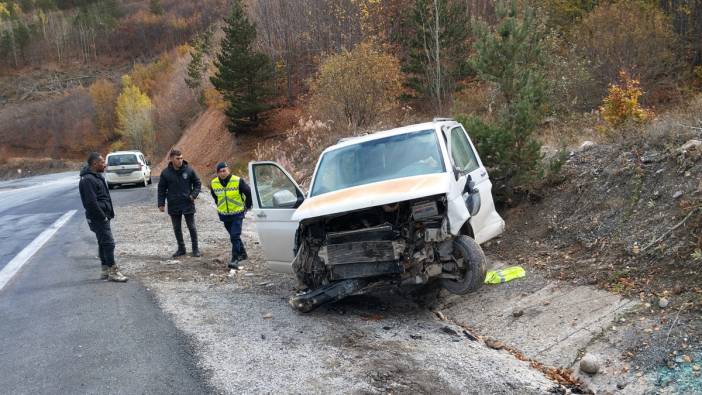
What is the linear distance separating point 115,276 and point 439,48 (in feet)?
72.3

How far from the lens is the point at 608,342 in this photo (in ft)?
15.8

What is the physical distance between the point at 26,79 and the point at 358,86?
125 metres

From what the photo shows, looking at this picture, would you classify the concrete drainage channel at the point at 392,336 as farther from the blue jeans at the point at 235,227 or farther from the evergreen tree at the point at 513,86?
the evergreen tree at the point at 513,86

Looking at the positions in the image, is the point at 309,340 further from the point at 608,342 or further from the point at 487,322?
the point at 608,342

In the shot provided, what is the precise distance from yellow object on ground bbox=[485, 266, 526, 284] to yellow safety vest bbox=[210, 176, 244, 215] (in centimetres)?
408

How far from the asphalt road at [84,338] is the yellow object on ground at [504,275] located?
3.66 metres

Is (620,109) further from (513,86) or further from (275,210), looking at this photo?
(275,210)

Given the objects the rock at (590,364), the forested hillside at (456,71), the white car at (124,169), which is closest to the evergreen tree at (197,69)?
the forested hillside at (456,71)

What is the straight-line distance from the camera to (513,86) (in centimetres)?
881

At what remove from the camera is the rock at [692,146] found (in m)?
6.97

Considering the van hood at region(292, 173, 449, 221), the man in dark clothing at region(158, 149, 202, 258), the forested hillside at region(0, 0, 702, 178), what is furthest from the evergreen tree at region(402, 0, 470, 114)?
the van hood at region(292, 173, 449, 221)

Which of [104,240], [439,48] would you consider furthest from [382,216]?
[439,48]

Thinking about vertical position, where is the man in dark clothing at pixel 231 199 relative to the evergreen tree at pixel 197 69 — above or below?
below

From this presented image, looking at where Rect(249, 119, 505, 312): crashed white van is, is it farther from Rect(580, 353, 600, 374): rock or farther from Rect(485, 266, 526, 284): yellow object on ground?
Rect(580, 353, 600, 374): rock
